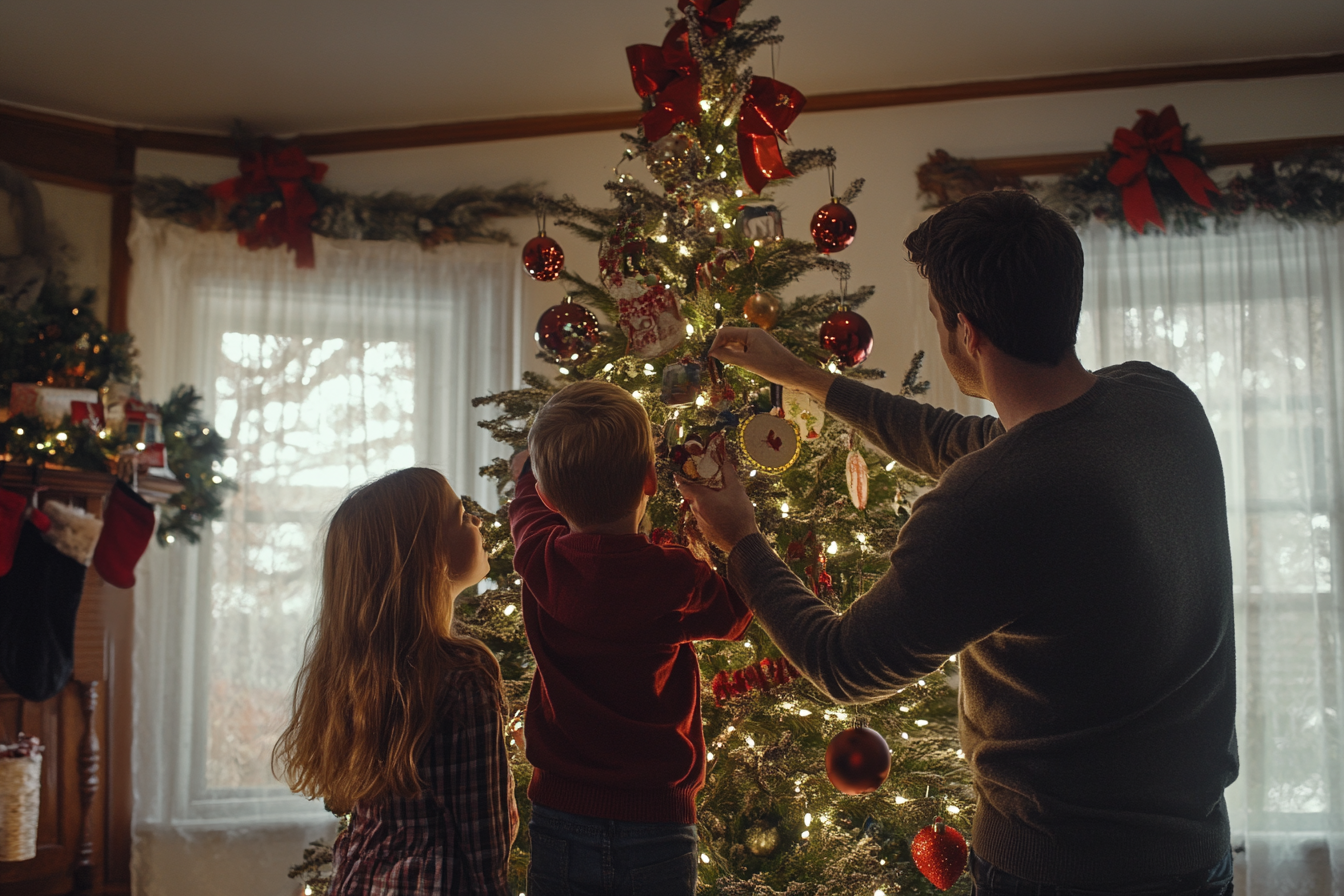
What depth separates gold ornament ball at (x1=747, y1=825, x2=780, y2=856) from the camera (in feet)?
6.36

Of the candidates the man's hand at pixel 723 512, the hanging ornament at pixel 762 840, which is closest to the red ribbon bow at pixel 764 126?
the man's hand at pixel 723 512

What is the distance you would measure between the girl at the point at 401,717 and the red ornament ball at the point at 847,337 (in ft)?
2.79

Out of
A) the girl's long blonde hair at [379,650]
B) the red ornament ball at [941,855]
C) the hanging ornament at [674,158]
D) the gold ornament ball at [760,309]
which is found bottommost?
the red ornament ball at [941,855]

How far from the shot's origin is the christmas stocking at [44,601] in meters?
3.06

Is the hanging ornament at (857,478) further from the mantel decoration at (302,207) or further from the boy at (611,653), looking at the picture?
the mantel decoration at (302,207)

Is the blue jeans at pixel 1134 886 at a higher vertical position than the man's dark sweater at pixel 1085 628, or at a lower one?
lower

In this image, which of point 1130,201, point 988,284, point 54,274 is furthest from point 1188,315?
point 54,274

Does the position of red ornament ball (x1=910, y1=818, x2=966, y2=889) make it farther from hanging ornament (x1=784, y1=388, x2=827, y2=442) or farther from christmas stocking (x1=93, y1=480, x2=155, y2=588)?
christmas stocking (x1=93, y1=480, x2=155, y2=588)

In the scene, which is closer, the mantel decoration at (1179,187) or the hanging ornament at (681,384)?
the hanging ornament at (681,384)

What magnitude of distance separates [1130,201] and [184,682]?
3772 millimetres

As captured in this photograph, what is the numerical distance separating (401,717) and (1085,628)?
0.95 meters

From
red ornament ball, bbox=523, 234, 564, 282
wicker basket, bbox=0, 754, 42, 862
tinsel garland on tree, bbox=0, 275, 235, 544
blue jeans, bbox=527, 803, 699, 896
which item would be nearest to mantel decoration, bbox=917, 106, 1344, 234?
red ornament ball, bbox=523, 234, 564, 282

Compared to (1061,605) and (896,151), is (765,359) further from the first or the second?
(896,151)

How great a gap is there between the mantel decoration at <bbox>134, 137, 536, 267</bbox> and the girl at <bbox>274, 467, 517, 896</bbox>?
239cm
